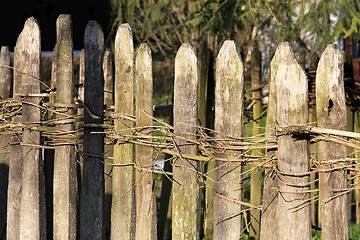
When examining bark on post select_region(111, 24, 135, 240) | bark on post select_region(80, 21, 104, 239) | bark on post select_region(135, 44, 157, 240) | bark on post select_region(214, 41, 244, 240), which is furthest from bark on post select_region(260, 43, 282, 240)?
bark on post select_region(80, 21, 104, 239)

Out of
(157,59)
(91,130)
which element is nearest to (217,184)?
(91,130)

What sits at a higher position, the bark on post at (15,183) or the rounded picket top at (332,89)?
the rounded picket top at (332,89)

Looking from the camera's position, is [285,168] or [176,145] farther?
[176,145]

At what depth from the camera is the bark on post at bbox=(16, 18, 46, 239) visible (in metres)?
3.33

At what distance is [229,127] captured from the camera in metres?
2.72

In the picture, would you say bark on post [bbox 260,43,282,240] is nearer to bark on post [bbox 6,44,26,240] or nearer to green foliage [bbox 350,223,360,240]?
bark on post [bbox 6,44,26,240]

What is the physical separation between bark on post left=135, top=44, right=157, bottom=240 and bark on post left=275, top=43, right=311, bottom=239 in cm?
81

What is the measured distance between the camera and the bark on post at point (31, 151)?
3332mm

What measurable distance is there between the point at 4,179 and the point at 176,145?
1.78m

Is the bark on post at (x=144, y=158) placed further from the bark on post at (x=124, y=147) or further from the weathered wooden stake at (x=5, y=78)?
the weathered wooden stake at (x=5, y=78)

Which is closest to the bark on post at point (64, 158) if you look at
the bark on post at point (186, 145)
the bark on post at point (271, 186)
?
the bark on post at point (186, 145)

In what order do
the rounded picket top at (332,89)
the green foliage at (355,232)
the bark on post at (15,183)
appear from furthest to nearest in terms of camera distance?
the green foliage at (355,232) < the bark on post at (15,183) < the rounded picket top at (332,89)

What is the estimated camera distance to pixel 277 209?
2658 millimetres

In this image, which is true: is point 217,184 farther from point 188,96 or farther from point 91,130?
point 91,130
